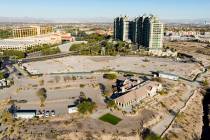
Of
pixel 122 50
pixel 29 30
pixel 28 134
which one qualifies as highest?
pixel 29 30

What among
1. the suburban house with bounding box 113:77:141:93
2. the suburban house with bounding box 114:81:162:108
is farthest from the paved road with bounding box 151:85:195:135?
the suburban house with bounding box 113:77:141:93

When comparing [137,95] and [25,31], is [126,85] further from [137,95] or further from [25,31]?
[25,31]

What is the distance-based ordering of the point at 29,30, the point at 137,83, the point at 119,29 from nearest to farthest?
the point at 137,83
the point at 119,29
the point at 29,30

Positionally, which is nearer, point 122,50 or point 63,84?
point 63,84

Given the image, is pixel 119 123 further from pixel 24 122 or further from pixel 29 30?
pixel 29 30

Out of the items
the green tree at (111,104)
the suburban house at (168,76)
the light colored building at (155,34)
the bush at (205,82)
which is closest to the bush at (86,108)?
the green tree at (111,104)

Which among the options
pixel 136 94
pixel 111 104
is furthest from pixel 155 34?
pixel 111 104

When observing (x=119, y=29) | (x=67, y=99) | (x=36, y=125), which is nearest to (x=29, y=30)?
(x=119, y=29)

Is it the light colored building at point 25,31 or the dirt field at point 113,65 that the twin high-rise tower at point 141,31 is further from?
the light colored building at point 25,31
